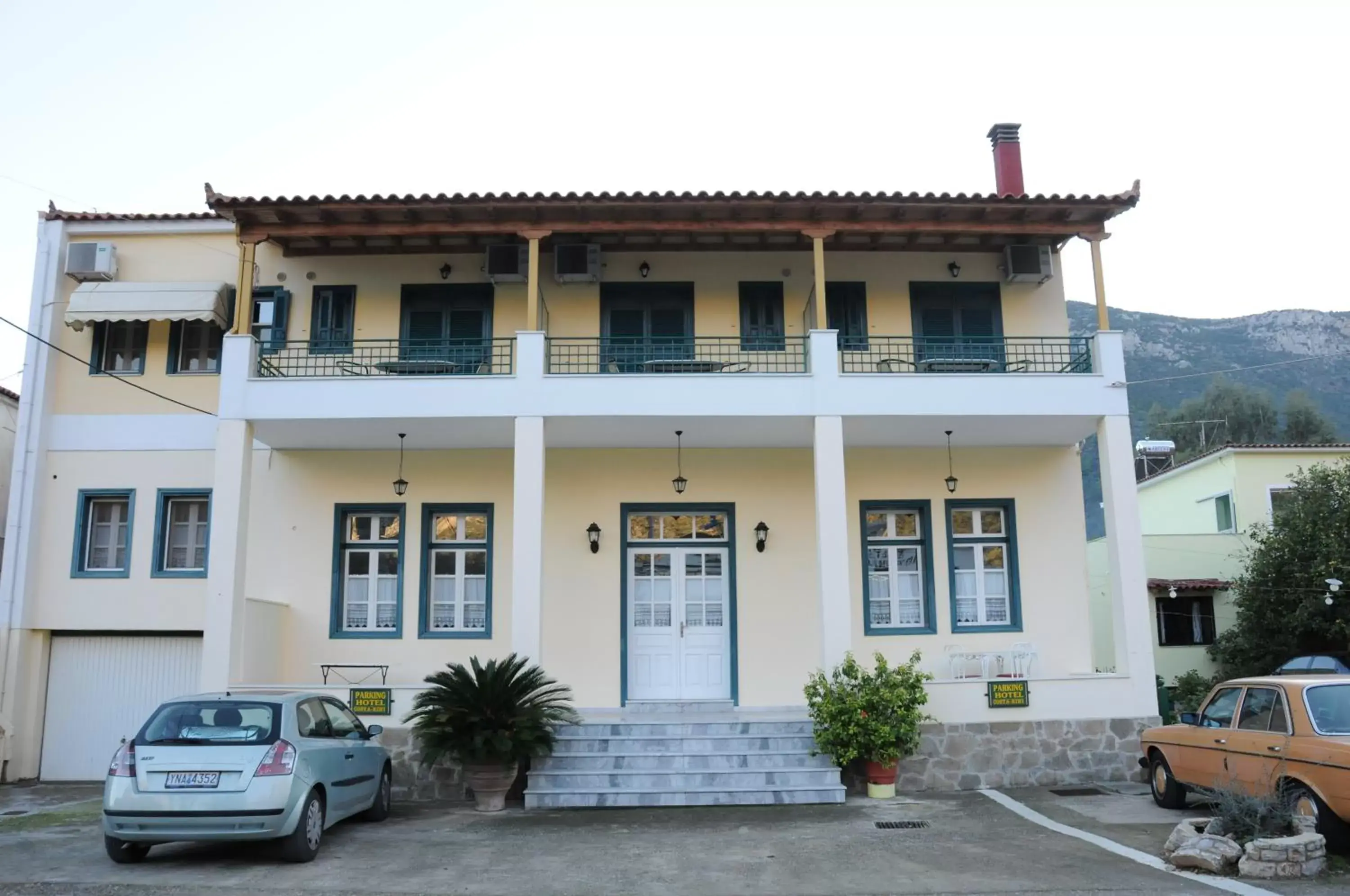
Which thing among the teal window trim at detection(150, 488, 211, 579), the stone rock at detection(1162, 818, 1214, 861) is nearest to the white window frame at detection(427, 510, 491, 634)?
the teal window trim at detection(150, 488, 211, 579)

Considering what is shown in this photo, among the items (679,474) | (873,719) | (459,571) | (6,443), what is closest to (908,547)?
(679,474)

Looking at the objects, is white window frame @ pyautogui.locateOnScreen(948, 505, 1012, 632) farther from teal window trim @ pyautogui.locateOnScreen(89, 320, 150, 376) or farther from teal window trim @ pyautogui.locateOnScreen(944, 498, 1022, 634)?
teal window trim @ pyautogui.locateOnScreen(89, 320, 150, 376)

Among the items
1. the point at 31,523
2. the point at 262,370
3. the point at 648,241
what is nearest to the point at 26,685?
the point at 31,523

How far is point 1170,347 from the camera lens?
236 feet

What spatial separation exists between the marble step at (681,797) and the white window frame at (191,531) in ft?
21.3

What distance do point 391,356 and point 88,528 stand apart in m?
4.91

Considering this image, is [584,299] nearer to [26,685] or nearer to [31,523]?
[31,523]

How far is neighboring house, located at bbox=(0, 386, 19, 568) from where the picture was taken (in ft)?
54.5

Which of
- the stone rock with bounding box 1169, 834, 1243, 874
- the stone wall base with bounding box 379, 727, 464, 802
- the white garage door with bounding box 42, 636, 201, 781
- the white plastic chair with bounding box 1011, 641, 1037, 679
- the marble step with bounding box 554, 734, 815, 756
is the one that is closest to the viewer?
the stone rock with bounding box 1169, 834, 1243, 874

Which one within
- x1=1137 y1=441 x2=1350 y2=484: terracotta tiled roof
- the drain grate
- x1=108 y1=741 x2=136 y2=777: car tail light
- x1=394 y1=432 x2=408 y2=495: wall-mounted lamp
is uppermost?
x1=1137 y1=441 x2=1350 y2=484: terracotta tiled roof

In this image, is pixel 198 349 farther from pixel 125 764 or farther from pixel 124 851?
pixel 124 851

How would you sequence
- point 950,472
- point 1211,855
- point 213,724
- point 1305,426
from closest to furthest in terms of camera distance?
1. point 1211,855
2. point 213,724
3. point 950,472
4. point 1305,426

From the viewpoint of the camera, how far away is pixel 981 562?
1466 cm

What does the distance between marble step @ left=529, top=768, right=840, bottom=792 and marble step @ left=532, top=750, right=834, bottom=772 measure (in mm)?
93
